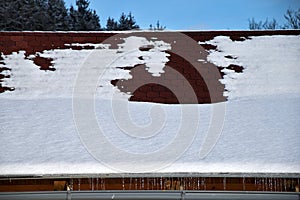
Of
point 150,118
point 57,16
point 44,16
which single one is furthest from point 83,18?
point 150,118

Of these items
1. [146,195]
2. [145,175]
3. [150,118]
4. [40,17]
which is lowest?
[146,195]

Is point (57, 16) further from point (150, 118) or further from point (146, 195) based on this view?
point (146, 195)

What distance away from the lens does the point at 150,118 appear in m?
5.77

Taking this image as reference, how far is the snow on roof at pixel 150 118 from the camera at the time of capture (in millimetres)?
5234

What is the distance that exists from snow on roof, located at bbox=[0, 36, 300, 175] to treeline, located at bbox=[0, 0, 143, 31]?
45.0ft

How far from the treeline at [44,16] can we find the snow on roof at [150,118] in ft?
45.0

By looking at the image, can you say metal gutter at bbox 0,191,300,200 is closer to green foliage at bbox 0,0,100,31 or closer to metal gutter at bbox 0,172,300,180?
metal gutter at bbox 0,172,300,180

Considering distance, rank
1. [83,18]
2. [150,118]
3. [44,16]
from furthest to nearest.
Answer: [83,18] → [44,16] → [150,118]

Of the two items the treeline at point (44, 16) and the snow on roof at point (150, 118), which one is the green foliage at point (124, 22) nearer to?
the treeline at point (44, 16)

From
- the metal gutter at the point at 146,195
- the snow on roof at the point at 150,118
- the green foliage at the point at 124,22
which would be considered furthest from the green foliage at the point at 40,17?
the metal gutter at the point at 146,195

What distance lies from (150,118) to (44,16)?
15207mm

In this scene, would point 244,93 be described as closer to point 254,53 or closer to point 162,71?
point 254,53

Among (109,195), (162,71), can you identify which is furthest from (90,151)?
(162,71)

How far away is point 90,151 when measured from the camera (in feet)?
17.5
